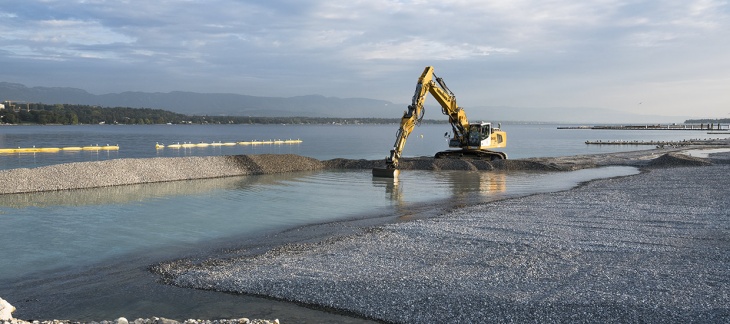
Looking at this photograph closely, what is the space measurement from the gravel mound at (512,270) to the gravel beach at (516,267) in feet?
0.08

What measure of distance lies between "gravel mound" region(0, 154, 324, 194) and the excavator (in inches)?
262

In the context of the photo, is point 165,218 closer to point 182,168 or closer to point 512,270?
point 512,270

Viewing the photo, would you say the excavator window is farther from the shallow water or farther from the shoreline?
the shallow water

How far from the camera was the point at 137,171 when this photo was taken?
25859 millimetres

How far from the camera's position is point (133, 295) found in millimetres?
9078

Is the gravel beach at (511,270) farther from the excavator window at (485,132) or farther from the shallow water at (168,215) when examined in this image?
the excavator window at (485,132)

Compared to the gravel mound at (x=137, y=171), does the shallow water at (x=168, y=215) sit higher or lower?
lower

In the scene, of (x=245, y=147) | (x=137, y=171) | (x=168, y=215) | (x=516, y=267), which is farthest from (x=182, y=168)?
(x=245, y=147)

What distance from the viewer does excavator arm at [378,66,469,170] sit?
26844 millimetres

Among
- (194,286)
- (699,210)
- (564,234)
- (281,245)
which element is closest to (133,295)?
(194,286)

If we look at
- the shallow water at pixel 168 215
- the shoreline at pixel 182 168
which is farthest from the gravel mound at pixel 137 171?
the shallow water at pixel 168 215

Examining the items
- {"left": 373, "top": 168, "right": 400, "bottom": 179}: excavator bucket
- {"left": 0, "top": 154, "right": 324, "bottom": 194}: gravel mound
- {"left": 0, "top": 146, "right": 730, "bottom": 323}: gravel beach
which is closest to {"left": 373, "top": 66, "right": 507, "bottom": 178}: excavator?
{"left": 373, "top": 168, "right": 400, "bottom": 179}: excavator bucket

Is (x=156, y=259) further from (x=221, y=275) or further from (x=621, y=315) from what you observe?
(x=621, y=315)

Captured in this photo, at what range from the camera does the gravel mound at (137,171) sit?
22.3 metres
